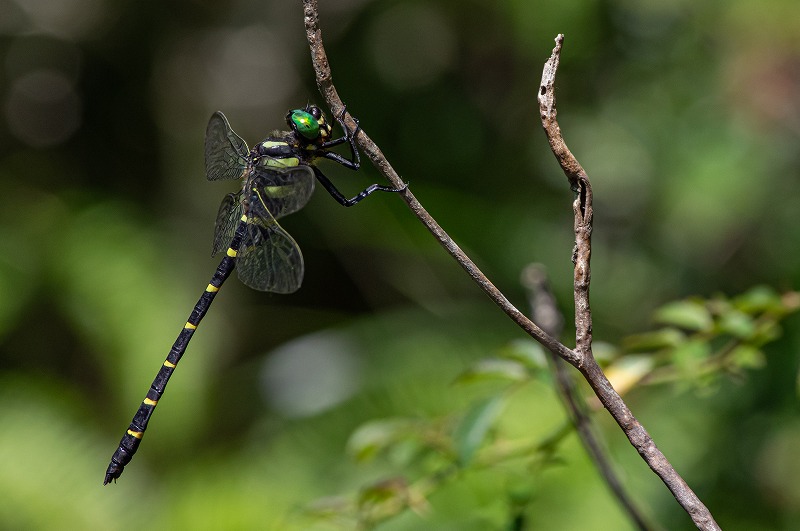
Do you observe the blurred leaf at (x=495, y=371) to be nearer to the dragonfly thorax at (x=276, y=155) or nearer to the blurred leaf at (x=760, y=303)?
the blurred leaf at (x=760, y=303)

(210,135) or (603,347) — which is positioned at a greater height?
(210,135)

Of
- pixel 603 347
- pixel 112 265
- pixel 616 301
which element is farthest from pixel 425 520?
pixel 112 265

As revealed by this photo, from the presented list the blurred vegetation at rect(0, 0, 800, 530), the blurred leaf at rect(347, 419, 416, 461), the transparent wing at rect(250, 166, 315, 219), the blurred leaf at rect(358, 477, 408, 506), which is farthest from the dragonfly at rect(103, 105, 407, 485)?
the blurred vegetation at rect(0, 0, 800, 530)


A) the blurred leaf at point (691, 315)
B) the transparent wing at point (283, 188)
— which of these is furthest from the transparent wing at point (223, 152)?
the blurred leaf at point (691, 315)

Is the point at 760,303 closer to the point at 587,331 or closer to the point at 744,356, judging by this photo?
the point at 744,356

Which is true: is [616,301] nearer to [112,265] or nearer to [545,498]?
[545,498]
